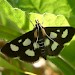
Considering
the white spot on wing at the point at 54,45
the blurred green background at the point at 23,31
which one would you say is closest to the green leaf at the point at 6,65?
the blurred green background at the point at 23,31

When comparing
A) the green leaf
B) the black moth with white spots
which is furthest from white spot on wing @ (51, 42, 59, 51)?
the green leaf

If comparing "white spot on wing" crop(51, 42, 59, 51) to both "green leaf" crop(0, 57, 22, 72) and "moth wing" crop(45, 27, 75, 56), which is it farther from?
"green leaf" crop(0, 57, 22, 72)

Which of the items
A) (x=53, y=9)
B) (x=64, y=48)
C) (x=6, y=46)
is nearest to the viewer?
(x=6, y=46)

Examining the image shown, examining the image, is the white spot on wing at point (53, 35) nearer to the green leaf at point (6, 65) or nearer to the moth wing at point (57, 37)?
the moth wing at point (57, 37)

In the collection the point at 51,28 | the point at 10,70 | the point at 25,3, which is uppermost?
the point at 25,3

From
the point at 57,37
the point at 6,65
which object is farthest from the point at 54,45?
the point at 6,65

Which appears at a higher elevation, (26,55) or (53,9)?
(53,9)

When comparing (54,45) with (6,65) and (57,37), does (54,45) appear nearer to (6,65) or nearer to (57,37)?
(57,37)

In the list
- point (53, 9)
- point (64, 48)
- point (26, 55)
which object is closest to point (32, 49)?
point (26, 55)

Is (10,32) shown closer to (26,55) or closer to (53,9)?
(26,55)
